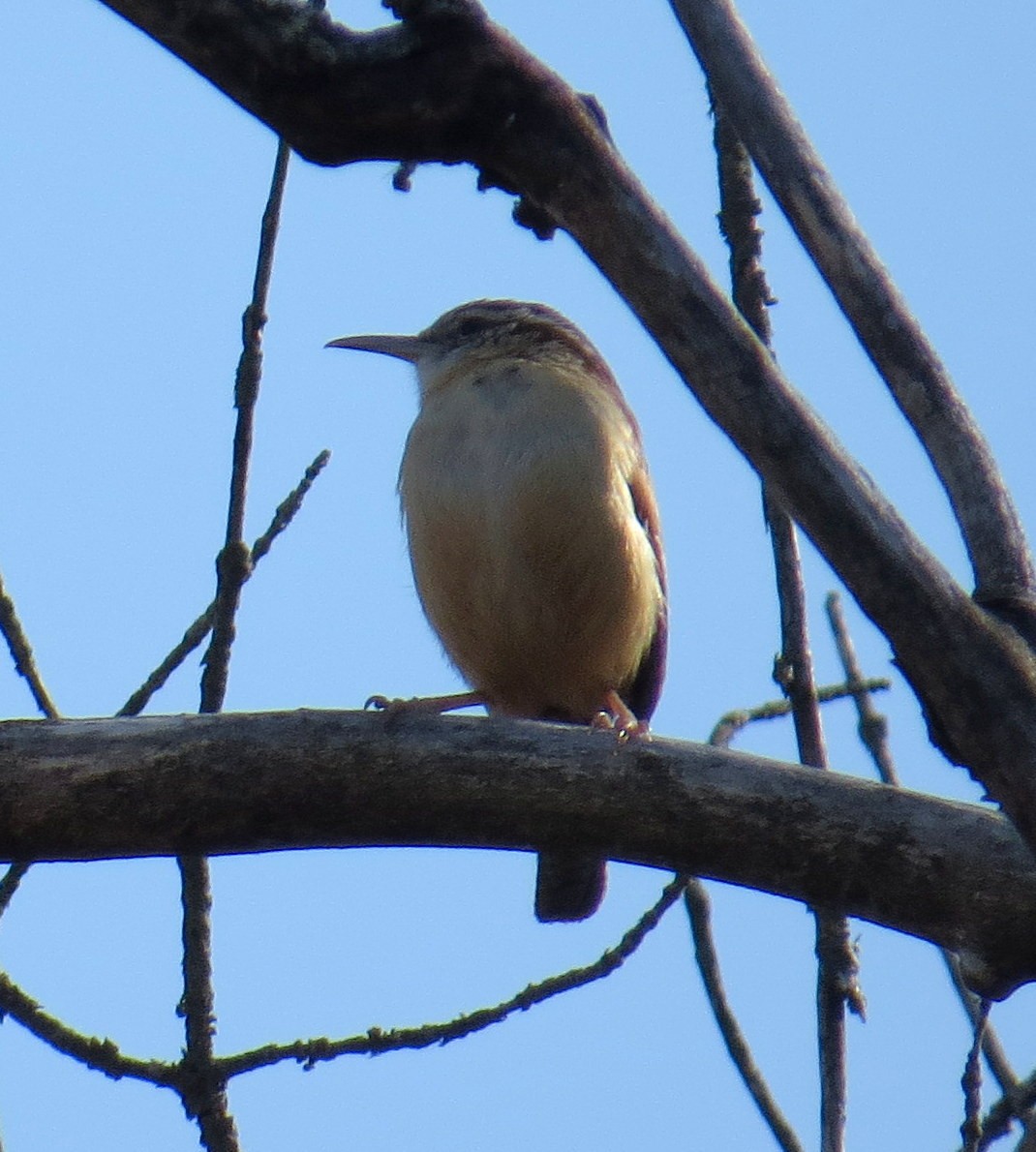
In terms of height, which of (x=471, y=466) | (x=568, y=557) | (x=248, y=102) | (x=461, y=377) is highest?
(x=461, y=377)

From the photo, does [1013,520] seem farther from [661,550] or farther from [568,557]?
[661,550]

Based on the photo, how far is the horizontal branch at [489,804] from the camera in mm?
3420

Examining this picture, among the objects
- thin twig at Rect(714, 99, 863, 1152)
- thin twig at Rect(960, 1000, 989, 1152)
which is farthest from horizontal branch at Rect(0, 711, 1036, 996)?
thin twig at Rect(714, 99, 863, 1152)

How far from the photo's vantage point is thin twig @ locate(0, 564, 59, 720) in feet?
12.7

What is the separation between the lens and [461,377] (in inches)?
239

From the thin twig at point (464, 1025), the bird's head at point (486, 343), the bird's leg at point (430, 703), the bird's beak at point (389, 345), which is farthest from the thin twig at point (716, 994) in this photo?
the bird's beak at point (389, 345)

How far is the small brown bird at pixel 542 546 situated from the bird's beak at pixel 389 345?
680 millimetres

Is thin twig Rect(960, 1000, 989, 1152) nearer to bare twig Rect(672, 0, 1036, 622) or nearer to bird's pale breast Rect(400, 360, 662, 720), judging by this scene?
bare twig Rect(672, 0, 1036, 622)

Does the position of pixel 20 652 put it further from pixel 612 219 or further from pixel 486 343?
pixel 486 343

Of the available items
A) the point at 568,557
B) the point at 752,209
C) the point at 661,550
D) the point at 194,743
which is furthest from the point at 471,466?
the point at 194,743

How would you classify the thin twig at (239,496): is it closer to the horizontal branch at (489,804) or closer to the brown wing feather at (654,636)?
the horizontal branch at (489,804)

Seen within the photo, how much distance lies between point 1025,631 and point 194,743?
5.78 feet

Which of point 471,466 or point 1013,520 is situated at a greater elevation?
point 471,466

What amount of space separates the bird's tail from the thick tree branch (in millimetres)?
3049
